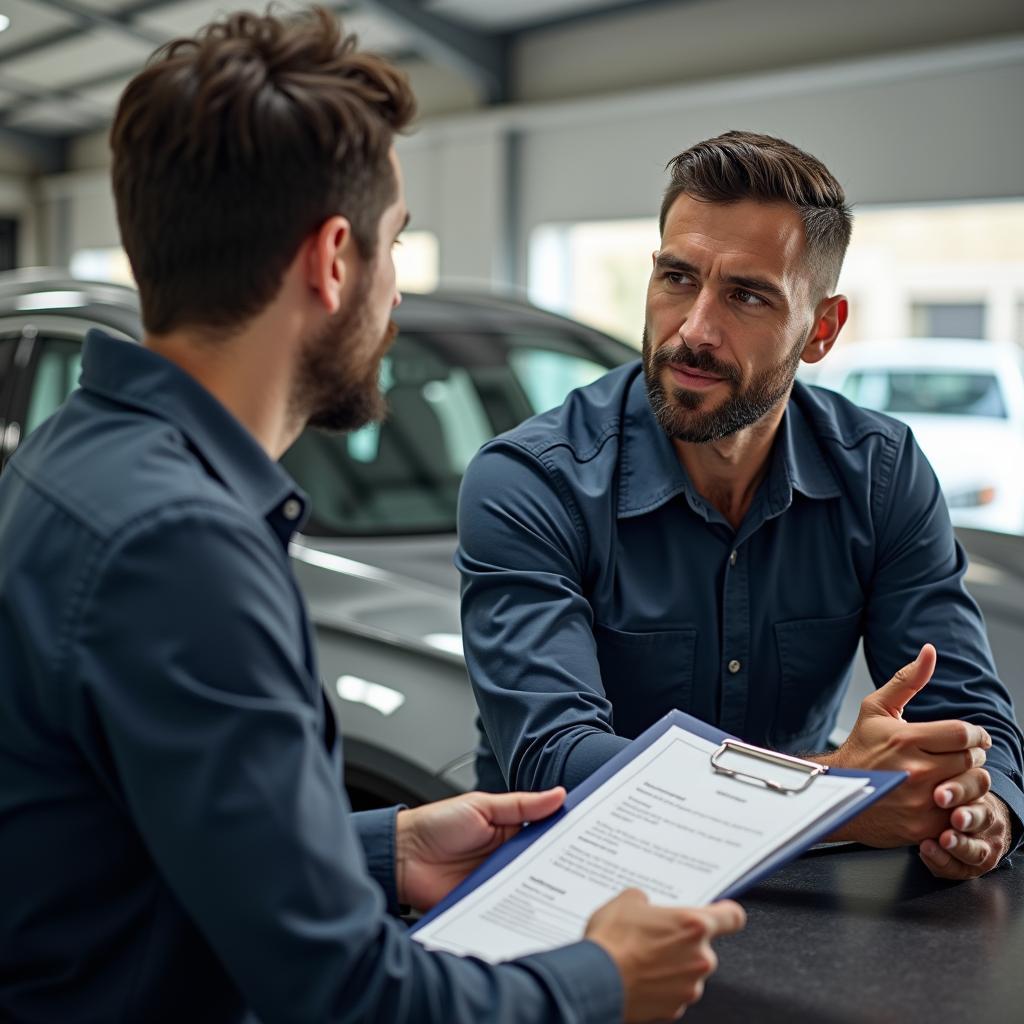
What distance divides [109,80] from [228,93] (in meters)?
12.9

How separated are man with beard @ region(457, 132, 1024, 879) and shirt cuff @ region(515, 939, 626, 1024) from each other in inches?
31.0

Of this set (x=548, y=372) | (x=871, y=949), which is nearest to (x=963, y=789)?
(x=871, y=949)

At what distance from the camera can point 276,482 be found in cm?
123

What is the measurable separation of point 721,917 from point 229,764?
1.53 feet

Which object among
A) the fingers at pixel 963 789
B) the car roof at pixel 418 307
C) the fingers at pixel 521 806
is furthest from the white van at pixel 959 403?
the fingers at pixel 521 806

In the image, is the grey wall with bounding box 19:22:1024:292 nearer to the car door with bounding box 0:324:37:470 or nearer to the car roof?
the car roof

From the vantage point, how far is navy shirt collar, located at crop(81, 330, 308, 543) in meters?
1.18

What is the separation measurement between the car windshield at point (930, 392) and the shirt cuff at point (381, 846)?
8.30 metres

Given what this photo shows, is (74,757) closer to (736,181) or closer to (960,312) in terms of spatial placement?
(736,181)

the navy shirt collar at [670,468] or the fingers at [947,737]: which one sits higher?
the navy shirt collar at [670,468]

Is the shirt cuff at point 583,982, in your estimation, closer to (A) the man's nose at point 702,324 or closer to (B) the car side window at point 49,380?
(A) the man's nose at point 702,324

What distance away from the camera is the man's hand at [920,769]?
169 cm

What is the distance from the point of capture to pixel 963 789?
172 centimetres

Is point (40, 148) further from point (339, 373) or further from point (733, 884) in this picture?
point (733, 884)
